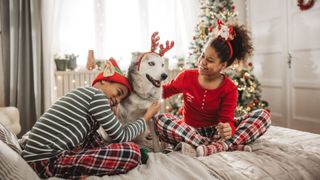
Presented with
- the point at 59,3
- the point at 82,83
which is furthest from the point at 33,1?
the point at 82,83

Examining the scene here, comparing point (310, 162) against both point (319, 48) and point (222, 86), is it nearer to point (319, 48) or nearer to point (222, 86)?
point (222, 86)

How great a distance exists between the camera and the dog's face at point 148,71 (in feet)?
4.92

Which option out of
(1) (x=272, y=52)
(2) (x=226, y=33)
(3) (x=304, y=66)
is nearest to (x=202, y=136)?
(2) (x=226, y=33)

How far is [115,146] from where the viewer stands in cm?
122

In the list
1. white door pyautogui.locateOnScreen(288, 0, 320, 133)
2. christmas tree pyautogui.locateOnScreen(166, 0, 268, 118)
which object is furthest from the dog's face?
white door pyautogui.locateOnScreen(288, 0, 320, 133)

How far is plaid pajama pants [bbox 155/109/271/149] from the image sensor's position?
5.07 ft

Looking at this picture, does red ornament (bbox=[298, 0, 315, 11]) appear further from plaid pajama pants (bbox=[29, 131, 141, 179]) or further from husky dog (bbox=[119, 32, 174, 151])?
plaid pajama pants (bbox=[29, 131, 141, 179])

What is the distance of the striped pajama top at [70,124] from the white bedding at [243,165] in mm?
198

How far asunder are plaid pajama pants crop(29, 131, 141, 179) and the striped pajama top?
0.03 metres

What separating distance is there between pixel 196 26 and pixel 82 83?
5.06ft

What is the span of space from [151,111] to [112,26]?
2.40m

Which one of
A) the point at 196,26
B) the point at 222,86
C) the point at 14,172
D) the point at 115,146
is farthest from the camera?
the point at 196,26

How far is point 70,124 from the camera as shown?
1236 mm

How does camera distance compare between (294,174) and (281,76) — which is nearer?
(294,174)
